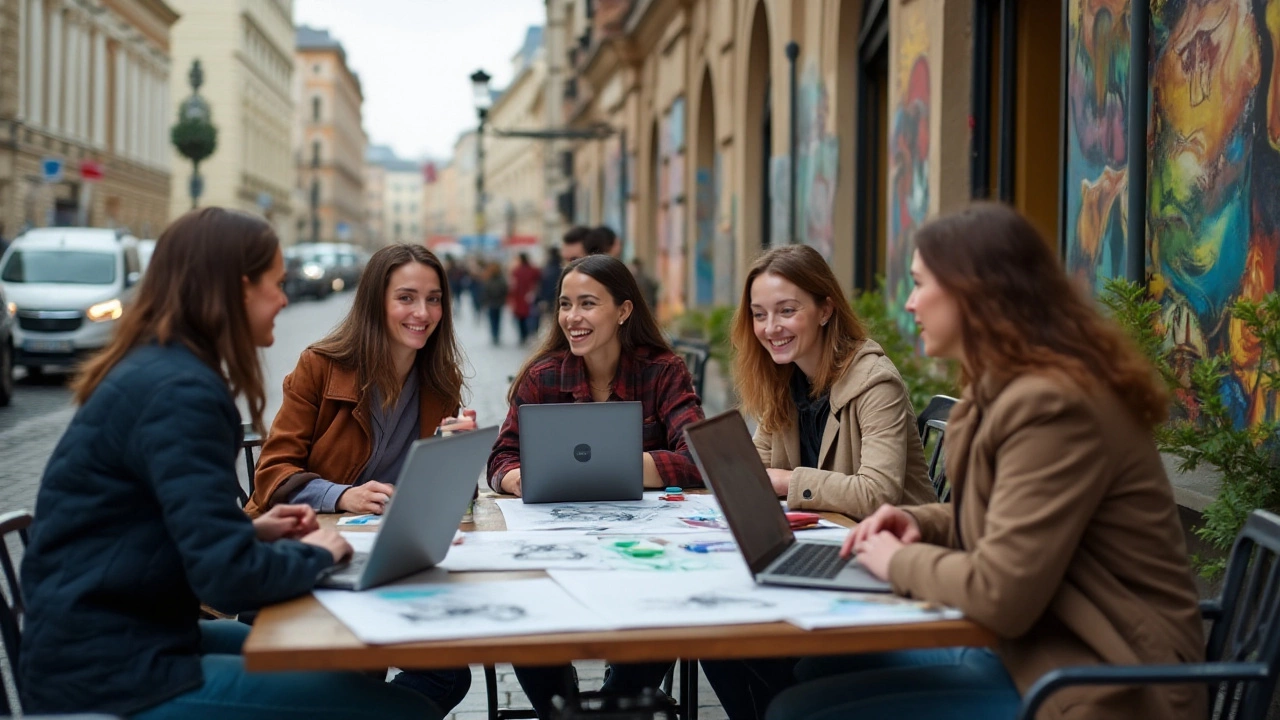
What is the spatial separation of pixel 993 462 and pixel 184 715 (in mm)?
1677

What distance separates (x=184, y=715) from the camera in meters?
2.96

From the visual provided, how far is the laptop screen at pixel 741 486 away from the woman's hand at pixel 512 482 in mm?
1254

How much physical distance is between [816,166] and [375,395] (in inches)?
432

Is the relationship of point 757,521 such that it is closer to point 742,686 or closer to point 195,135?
point 742,686

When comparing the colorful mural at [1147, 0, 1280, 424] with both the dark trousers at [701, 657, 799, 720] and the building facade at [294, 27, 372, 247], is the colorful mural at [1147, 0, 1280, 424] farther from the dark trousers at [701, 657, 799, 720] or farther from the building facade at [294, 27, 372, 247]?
the building facade at [294, 27, 372, 247]

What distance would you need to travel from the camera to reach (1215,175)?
20.0 ft

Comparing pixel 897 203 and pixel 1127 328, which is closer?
pixel 1127 328

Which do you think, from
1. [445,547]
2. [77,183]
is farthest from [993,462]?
[77,183]

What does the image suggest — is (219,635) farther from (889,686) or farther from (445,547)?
(889,686)

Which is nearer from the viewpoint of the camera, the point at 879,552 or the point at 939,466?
the point at 879,552

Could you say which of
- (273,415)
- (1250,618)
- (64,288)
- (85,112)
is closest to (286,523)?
(1250,618)

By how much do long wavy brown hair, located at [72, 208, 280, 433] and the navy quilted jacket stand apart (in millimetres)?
74

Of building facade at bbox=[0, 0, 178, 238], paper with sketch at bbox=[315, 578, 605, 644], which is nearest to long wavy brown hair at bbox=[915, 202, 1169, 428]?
paper with sketch at bbox=[315, 578, 605, 644]

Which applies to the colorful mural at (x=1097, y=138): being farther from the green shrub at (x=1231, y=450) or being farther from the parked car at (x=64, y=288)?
the parked car at (x=64, y=288)
